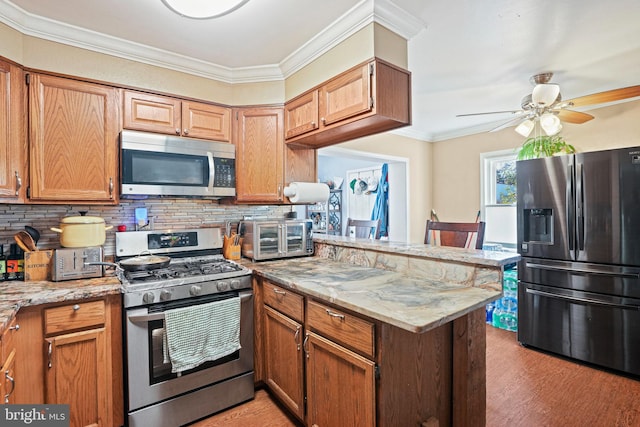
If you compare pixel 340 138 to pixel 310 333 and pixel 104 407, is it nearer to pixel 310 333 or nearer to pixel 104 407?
pixel 310 333

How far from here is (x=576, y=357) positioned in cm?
274

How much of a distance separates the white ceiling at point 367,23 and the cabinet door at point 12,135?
32 cm

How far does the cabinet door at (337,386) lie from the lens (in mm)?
1393

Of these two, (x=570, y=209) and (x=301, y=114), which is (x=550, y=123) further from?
(x=301, y=114)

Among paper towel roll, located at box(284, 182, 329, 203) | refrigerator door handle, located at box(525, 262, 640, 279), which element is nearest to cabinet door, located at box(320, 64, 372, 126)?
paper towel roll, located at box(284, 182, 329, 203)

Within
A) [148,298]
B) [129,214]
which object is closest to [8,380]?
[148,298]

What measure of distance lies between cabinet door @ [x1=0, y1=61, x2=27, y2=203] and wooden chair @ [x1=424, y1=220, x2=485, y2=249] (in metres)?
2.78

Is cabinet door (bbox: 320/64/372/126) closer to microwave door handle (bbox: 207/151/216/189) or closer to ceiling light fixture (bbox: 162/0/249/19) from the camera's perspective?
ceiling light fixture (bbox: 162/0/249/19)

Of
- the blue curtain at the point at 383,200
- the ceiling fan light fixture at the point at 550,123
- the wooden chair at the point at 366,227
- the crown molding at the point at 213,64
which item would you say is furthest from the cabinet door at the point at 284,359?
the blue curtain at the point at 383,200

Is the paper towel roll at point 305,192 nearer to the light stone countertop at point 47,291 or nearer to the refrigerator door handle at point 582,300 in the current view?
the light stone countertop at point 47,291

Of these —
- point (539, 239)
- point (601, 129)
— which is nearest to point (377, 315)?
point (539, 239)

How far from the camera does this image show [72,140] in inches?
80.7

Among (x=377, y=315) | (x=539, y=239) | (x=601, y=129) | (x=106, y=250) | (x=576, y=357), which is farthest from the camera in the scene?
(x=601, y=129)

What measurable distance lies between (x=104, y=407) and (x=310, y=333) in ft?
3.97
